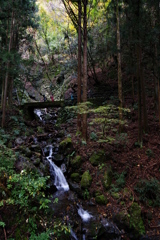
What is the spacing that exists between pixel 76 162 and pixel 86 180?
3.53 feet

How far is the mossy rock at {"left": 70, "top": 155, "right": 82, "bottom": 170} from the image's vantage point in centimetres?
761

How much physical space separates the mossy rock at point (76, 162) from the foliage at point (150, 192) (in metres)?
2.65

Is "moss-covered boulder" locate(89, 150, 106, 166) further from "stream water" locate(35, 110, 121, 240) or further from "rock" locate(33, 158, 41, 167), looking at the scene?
"rock" locate(33, 158, 41, 167)

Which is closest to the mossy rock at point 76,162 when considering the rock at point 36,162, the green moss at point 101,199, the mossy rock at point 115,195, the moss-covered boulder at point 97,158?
the moss-covered boulder at point 97,158

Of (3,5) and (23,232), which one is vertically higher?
(3,5)

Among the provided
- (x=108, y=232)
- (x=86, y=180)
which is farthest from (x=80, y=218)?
(x=86, y=180)

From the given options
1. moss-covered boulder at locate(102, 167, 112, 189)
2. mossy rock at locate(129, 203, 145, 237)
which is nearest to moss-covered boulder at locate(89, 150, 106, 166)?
moss-covered boulder at locate(102, 167, 112, 189)

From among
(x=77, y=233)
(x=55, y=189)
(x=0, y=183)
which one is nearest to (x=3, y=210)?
(x=0, y=183)

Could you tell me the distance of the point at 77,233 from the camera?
16.5 feet

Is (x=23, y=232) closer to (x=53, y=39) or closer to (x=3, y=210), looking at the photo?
(x=3, y=210)

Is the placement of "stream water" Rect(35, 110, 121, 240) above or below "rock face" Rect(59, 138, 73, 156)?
below

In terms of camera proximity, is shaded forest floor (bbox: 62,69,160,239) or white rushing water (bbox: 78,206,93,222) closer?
white rushing water (bbox: 78,206,93,222)

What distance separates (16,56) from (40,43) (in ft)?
74.4

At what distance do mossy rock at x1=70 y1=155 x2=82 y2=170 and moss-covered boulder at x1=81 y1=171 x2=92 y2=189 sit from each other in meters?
0.58
